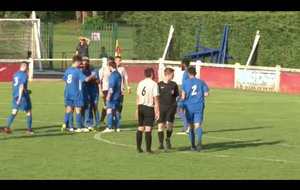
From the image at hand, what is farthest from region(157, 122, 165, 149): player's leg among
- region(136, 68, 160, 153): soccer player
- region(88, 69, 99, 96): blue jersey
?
region(88, 69, 99, 96): blue jersey

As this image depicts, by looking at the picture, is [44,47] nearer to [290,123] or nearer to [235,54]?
[235,54]

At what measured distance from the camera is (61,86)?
4228 centimetres

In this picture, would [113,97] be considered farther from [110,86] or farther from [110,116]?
[110,116]

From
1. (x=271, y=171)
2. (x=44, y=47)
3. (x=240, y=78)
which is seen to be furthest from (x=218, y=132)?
(x=44, y=47)

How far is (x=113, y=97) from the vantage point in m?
24.4

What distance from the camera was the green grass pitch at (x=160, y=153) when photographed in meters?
17.0

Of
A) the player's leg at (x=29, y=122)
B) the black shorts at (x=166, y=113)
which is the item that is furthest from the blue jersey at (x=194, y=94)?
the player's leg at (x=29, y=122)

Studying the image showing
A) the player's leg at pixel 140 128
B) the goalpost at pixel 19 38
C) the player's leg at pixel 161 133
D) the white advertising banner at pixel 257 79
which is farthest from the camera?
the goalpost at pixel 19 38

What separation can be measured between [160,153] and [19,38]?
31877 millimetres

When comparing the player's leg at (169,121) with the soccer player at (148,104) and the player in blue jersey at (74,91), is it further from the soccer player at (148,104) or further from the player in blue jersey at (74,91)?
the player in blue jersey at (74,91)

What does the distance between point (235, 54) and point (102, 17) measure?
2901 centimetres

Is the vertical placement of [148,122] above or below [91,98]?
below

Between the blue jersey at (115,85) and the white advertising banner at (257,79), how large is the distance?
16756 mm

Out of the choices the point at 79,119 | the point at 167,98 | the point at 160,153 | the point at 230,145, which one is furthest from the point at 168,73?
the point at 79,119
